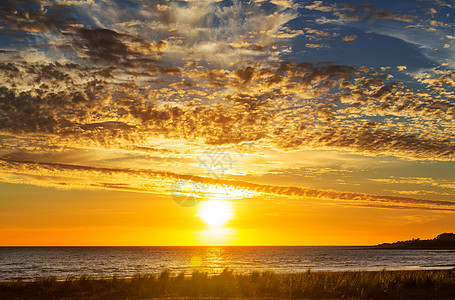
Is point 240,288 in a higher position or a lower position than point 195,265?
lower

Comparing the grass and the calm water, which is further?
the calm water

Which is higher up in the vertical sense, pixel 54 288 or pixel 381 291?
pixel 54 288

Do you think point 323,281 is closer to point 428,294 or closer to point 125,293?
point 428,294

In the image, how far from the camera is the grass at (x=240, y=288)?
84.1 feet

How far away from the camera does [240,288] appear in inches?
1081

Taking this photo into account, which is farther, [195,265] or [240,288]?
[195,265]

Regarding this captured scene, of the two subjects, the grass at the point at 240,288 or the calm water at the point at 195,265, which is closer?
the grass at the point at 240,288

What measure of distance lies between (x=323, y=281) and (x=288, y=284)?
2864 mm

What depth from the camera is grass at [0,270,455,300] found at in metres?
25.6

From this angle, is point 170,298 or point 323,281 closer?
point 170,298

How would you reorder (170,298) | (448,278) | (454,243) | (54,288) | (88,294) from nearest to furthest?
1. (170,298)
2. (88,294)
3. (54,288)
4. (448,278)
5. (454,243)

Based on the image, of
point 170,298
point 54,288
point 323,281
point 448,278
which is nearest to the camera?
point 170,298

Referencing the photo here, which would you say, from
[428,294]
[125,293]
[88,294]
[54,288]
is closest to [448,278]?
[428,294]

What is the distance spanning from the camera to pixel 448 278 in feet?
106
